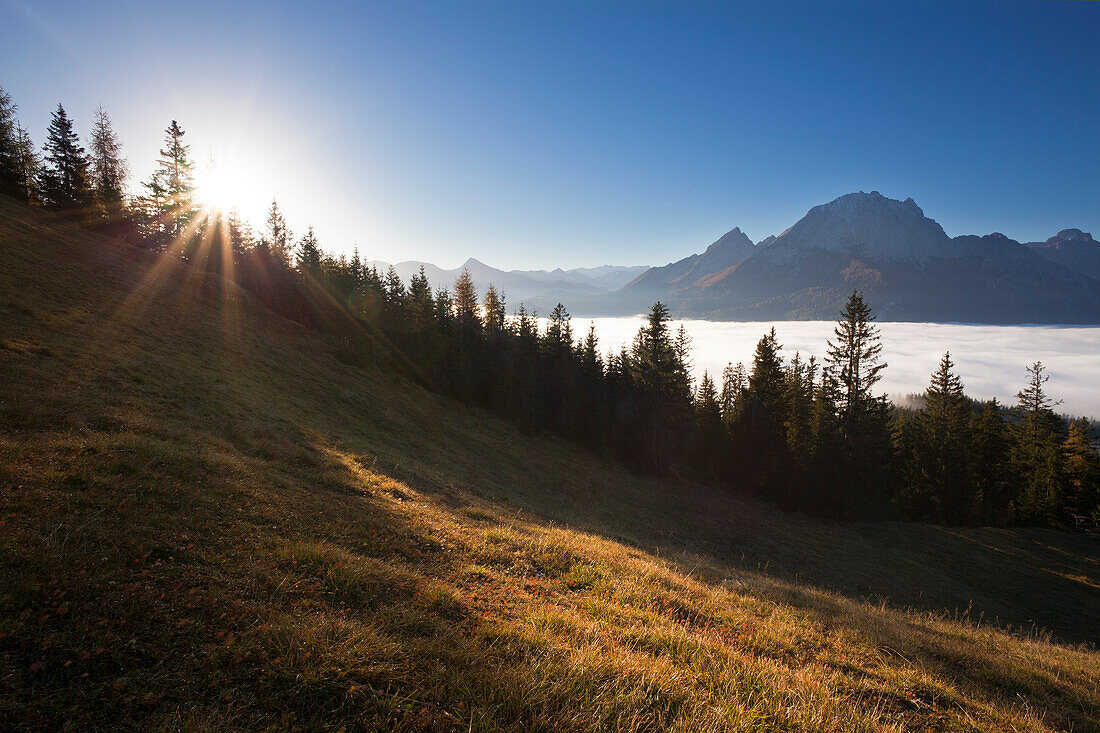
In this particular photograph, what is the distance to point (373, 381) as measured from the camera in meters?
35.5

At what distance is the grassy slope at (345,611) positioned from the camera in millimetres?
3258

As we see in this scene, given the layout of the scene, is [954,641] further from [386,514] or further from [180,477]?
[180,477]

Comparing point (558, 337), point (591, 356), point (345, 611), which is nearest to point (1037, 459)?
point (591, 356)

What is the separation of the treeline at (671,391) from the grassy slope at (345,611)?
775 inches

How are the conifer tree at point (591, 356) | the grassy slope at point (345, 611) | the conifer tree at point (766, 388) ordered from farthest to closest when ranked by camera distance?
1. the conifer tree at point (591, 356)
2. the conifer tree at point (766, 388)
3. the grassy slope at point (345, 611)

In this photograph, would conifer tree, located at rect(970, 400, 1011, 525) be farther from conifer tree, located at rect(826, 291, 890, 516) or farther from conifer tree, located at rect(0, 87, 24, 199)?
conifer tree, located at rect(0, 87, 24, 199)

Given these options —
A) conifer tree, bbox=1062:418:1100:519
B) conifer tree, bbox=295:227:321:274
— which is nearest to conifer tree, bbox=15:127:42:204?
conifer tree, bbox=295:227:321:274

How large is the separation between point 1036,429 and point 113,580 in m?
62.6

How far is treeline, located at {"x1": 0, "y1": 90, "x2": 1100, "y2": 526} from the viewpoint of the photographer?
33594 mm

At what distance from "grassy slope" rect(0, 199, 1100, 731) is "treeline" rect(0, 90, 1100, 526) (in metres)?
19.7

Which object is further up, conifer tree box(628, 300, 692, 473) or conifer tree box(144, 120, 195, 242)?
conifer tree box(144, 120, 195, 242)

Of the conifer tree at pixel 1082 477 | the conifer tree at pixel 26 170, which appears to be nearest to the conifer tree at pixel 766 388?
the conifer tree at pixel 1082 477

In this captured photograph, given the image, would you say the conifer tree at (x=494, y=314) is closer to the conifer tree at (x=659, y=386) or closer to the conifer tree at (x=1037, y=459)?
the conifer tree at (x=659, y=386)

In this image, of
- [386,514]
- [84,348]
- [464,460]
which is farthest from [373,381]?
[386,514]
